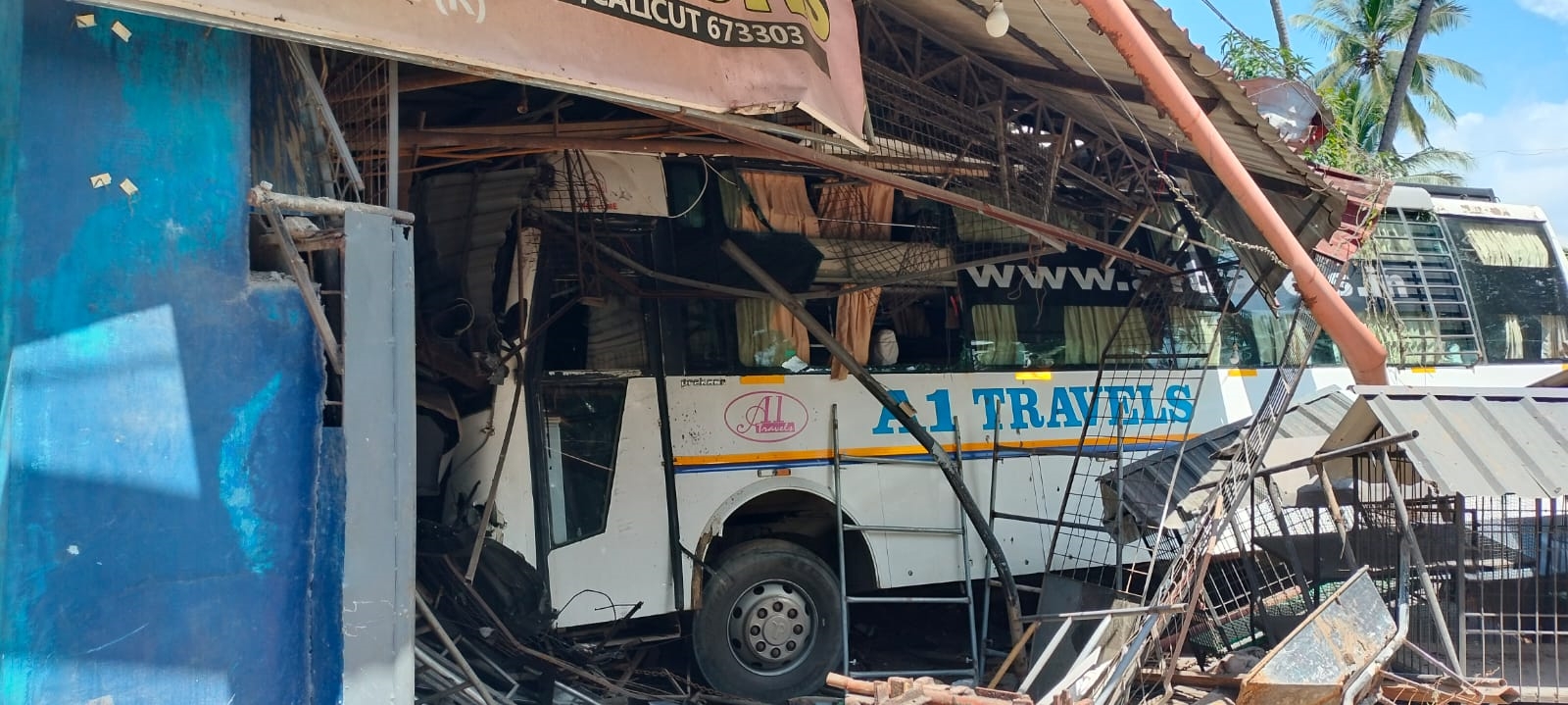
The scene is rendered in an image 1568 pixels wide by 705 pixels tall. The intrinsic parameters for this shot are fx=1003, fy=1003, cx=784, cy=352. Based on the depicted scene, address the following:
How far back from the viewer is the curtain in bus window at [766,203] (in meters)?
6.48

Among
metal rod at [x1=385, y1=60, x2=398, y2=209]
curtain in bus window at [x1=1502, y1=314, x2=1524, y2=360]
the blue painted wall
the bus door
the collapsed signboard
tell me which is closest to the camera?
the blue painted wall

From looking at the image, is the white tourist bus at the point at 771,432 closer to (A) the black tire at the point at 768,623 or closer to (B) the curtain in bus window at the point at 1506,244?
(A) the black tire at the point at 768,623

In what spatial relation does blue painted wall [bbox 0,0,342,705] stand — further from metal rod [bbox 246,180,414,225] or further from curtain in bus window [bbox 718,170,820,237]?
curtain in bus window [bbox 718,170,820,237]

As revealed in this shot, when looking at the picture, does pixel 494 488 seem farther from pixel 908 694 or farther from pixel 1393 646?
pixel 1393 646

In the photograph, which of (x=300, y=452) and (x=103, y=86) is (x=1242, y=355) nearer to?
(x=300, y=452)

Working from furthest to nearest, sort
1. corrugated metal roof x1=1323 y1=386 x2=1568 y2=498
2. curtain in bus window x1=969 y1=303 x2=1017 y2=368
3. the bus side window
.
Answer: curtain in bus window x1=969 y1=303 x2=1017 y2=368 < the bus side window < corrugated metal roof x1=1323 y1=386 x2=1568 y2=498

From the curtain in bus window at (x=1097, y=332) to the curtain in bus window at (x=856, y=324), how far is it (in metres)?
1.74

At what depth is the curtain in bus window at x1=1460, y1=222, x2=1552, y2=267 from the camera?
9383 millimetres

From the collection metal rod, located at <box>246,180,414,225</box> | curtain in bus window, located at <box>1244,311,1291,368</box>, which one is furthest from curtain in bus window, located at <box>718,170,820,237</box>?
curtain in bus window, located at <box>1244,311,1291,368</box>

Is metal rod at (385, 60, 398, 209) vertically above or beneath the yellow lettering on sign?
beneath

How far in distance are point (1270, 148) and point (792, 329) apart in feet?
10.6

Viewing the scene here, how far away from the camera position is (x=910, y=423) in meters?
6.65

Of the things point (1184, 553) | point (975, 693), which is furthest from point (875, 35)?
point (975, 693)

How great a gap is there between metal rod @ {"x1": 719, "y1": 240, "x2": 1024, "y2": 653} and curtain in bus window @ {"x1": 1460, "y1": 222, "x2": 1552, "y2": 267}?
237 inches
